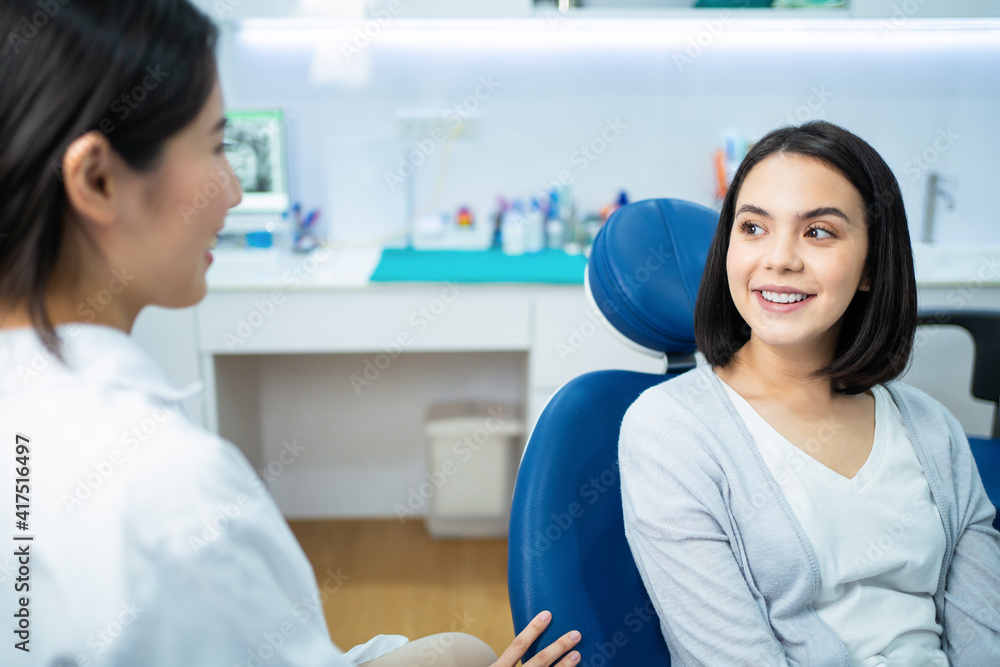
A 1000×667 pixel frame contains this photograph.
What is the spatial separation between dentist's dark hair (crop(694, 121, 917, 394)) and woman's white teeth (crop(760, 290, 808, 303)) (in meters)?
0.08

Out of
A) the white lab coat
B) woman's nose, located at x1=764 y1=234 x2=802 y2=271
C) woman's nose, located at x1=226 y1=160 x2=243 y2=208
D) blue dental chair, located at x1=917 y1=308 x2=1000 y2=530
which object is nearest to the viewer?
the white lab coat

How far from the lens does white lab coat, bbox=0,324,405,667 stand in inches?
18.1

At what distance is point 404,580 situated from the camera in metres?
2.12

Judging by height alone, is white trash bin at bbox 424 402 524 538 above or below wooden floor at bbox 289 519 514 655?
above

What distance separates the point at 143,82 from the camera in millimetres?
511

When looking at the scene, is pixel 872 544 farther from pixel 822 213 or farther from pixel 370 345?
pixel 370 345

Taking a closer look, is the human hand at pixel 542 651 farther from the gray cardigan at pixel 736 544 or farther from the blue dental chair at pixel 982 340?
the blue dental chair at pixel 982 340

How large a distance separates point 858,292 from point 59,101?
0.94m

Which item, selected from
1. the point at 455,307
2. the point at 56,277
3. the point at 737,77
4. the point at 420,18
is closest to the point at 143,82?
the point at 56,277

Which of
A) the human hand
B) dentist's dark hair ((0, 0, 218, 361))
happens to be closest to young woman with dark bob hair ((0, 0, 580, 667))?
dentist's dark hair ((0, 0, 218, 361))

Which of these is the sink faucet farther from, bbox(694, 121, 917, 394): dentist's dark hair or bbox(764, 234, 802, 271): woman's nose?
bbox(764, 234, 802, 271): woman's nose

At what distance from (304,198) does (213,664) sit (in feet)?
6.73

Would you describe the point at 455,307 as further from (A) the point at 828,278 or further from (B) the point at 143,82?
(B) the point at 143,82

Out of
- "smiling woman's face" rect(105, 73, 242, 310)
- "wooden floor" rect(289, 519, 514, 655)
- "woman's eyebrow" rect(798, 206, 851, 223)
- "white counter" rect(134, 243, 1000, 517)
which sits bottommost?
"wooden floor" rect(289, 519, 514, 655)
